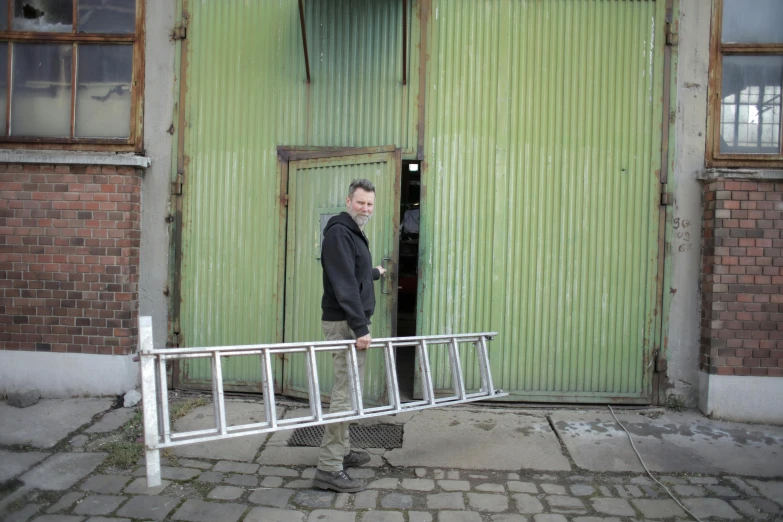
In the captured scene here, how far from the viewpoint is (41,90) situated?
5.46 metres

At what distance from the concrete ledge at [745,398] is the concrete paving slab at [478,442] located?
154 centimetres

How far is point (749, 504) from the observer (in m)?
3.56

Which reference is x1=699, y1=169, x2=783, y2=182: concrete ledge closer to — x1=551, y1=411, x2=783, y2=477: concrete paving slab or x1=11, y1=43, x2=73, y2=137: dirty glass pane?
x1=551, y1=411, x2=783, y2=477: concrete paving slab

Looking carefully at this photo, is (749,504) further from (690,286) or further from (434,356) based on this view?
(434,356)

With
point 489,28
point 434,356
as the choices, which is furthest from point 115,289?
point 489,28

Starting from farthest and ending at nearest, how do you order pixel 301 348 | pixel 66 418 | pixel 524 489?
pixel 66 418 → pixel 524 489 → pixel 301 348

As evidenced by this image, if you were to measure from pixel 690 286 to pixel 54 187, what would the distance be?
5872 millimetres

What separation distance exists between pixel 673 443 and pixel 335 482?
272 cm

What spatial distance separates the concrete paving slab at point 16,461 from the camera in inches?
147

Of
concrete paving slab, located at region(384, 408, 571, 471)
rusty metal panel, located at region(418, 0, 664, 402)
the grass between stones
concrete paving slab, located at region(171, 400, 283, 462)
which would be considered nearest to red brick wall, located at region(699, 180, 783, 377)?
rusty metal panel, located at region(418, 0, 664, 402)

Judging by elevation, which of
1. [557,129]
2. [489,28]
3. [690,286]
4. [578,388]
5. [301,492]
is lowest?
[301,492]

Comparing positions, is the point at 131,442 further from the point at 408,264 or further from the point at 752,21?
the point at 752,21

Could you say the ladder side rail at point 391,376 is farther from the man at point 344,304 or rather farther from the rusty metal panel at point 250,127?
the rusty metal panel at point 250,127

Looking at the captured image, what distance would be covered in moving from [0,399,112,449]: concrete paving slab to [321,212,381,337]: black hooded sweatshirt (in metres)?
2.44
